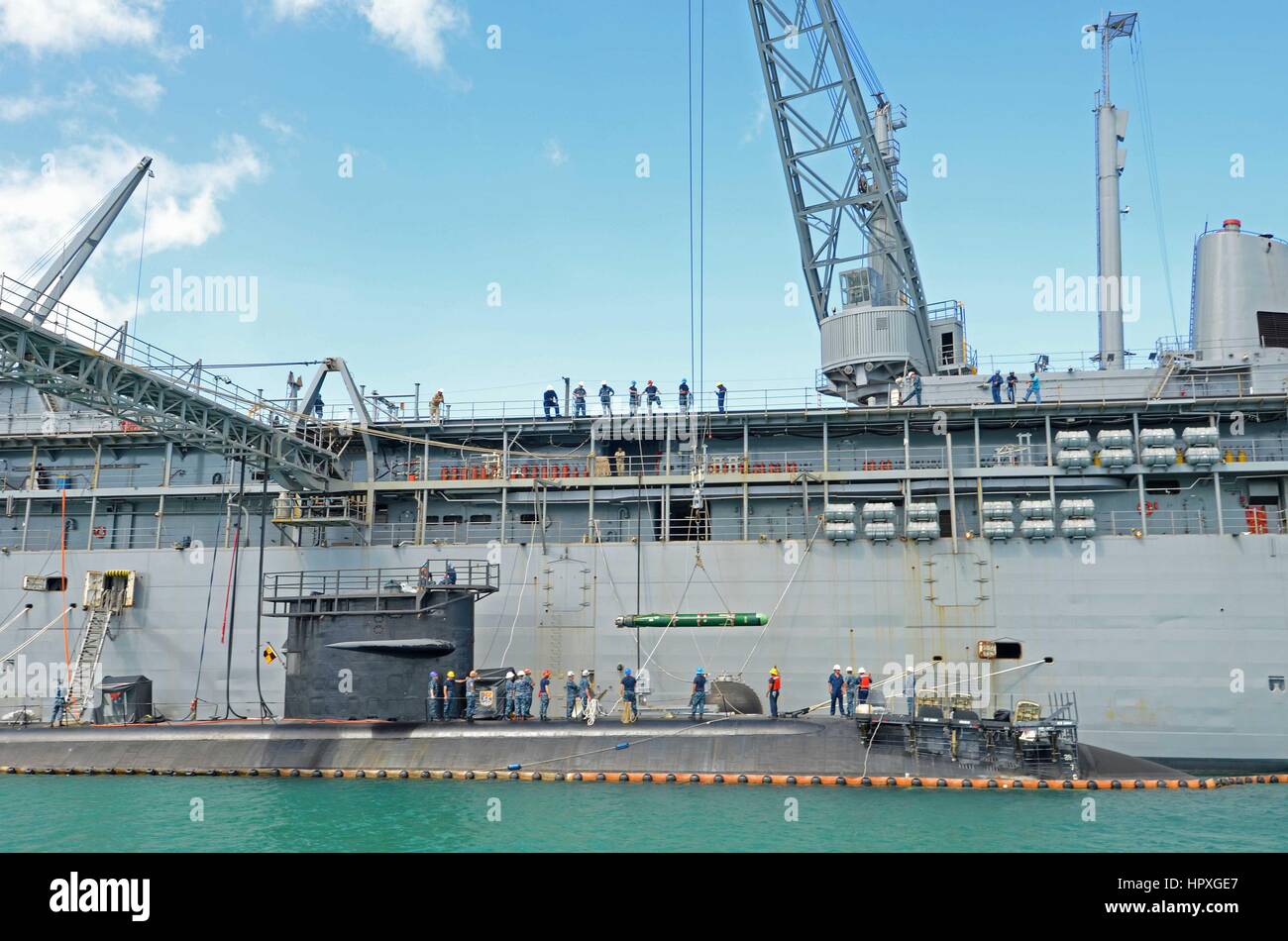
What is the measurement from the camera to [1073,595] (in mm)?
27359

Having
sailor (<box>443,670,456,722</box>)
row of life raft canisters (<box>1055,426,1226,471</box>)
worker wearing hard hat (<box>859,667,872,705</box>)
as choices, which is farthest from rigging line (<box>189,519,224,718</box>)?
row of life raft canisters (<box>1055,426,1226,471</box>)

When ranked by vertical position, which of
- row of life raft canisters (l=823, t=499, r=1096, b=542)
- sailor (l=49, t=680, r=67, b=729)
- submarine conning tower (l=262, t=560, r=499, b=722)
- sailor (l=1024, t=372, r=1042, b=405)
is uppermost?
sailor (l=1024, t=372, r=1042, b=405)

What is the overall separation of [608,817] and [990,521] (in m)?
15.4

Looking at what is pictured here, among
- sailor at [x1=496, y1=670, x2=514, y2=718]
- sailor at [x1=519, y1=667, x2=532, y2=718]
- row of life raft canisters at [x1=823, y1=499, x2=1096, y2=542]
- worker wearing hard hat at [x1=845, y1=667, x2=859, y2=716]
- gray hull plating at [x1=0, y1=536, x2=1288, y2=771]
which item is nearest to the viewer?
sailor at [x1=496, y1=670, x2=514, y2=718]

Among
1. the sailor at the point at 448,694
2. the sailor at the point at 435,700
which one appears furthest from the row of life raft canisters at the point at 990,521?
the sailor at the point at 435,700

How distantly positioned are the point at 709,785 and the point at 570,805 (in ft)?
12.2

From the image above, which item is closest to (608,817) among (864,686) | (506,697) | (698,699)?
(698,699)

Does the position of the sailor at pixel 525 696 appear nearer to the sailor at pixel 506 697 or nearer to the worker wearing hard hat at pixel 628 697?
the sailor at pixel 506 697

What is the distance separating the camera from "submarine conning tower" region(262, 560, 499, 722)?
79.9 ft

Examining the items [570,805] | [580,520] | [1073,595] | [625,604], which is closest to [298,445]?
[580,520]

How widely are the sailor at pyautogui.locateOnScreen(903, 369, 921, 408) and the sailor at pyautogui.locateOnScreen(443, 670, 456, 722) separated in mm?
16506

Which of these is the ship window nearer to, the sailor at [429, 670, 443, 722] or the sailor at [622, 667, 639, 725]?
the sailor at [622, 667, 639, 725]

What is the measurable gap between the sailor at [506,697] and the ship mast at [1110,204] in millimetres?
20951
